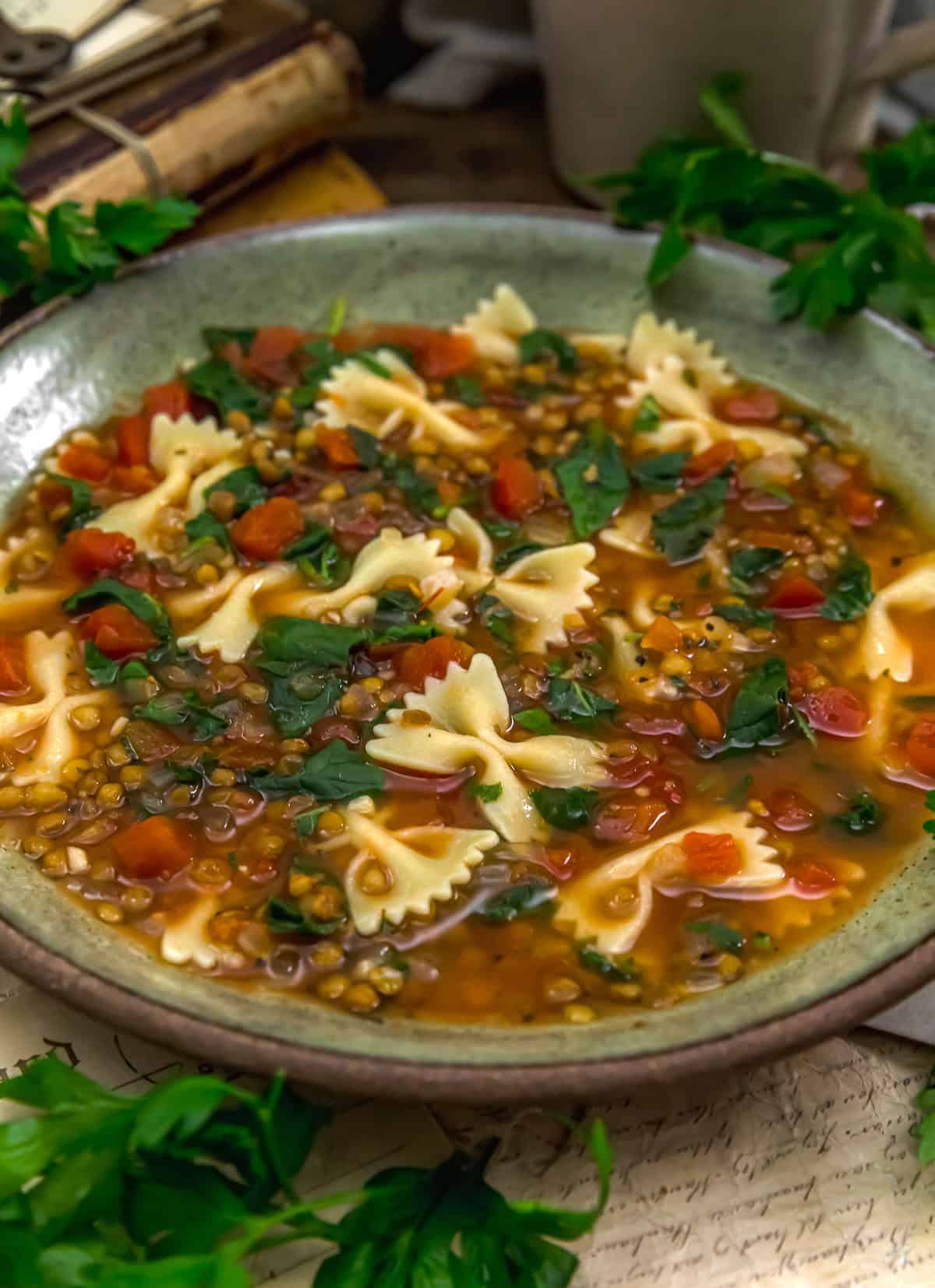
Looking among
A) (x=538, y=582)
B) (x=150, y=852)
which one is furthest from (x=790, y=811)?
(x=150, y=852)

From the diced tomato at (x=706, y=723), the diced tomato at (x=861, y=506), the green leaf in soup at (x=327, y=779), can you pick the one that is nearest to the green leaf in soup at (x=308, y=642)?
the green leaf in soup at (x=327, y=779)

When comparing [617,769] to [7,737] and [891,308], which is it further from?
[891,308]

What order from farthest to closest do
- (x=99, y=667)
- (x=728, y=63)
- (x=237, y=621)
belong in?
(x=728, y=63)
(x=237, y=621)
(x=99, y=667)

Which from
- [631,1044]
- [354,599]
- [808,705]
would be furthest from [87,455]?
[631,1044]

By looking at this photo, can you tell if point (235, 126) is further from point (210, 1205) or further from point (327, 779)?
point (210, 1205)

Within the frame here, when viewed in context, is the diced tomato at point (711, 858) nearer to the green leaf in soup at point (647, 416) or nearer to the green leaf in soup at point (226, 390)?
the green leaf in soup at point (647, 416)

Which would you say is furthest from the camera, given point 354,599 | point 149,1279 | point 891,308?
point 891,308
